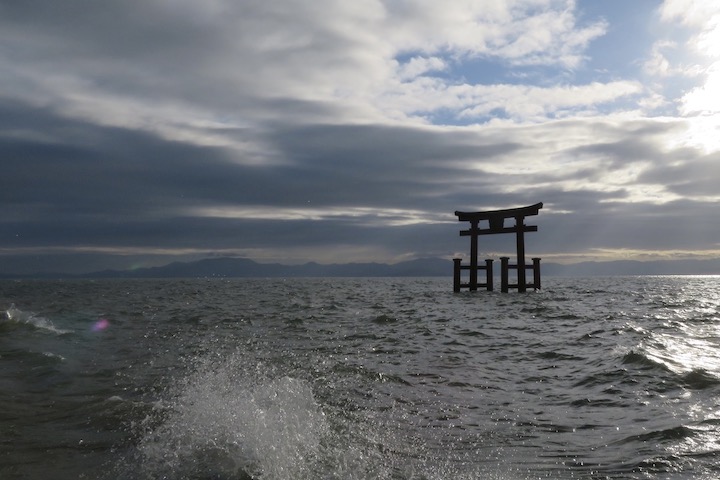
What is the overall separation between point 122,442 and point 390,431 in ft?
8.85

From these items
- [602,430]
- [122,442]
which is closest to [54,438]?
[122,442]

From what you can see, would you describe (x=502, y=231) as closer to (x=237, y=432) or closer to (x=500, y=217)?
(x=500, y=217)

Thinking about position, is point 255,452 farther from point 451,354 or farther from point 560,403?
point 451,354

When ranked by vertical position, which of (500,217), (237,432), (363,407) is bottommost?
(363,407)

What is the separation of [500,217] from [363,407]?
2739 centimetres

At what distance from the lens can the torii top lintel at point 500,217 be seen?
3086 centimetres

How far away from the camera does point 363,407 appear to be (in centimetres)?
679

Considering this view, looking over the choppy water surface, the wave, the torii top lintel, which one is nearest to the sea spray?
the choppy water surface

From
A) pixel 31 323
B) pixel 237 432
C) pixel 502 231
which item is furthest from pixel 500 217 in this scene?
pixel 237 432

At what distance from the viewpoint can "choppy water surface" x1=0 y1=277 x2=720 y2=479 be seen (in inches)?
184

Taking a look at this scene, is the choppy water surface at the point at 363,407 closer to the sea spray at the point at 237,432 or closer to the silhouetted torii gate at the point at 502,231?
the sea spray at the point at 237,432

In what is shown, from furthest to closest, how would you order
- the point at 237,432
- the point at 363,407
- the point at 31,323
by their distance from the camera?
1. the point at 31,323
2. the point at 363,407
3. the point at 237,432

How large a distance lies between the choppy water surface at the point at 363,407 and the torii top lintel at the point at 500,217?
17965 mm

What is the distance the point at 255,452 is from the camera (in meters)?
4.77
